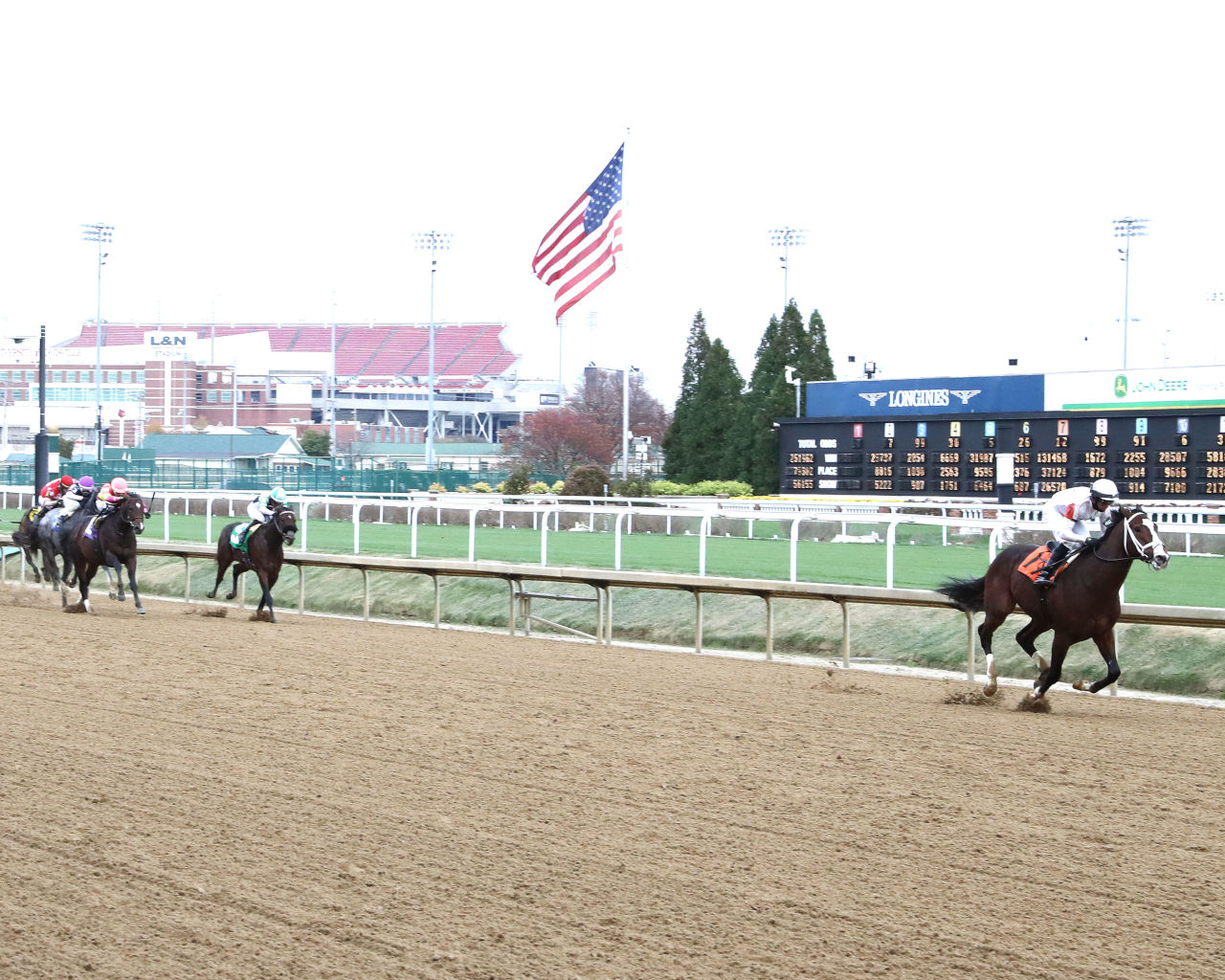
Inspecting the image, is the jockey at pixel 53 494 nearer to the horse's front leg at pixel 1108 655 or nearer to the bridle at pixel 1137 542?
the horse's front leg at pixel 1108 655

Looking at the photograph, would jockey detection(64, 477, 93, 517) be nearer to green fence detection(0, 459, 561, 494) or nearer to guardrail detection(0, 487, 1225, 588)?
guardrail detection(0, 487, 1225, 588)

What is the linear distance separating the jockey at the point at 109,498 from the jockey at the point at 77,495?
82cm

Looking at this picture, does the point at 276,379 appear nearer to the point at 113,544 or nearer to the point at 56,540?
the point at 56,540

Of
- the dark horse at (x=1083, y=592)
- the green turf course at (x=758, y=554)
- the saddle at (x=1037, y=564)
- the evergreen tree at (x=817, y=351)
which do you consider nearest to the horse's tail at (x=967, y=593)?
the dark horse at (x=1083, y=592)

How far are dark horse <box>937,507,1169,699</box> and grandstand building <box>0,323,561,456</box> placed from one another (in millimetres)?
80392

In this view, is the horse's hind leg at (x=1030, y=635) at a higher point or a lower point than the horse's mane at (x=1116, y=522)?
lower

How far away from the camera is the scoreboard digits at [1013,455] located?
64.5 ft

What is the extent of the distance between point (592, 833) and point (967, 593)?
4882 millimetres

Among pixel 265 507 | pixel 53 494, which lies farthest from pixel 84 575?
pixel 53 494

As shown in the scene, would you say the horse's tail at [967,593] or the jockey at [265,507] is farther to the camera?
the jockey at [265,507]

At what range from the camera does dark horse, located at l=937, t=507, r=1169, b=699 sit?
802 cm

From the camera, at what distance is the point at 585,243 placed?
2167cm

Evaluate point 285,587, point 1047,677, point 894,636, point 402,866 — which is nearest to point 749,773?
point 402,866

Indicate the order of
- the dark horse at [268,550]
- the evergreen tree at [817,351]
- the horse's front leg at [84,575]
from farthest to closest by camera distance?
the evergreen tree at [817,351] → the horse's front leg at [84,575] → the dark horse at [268,550]
